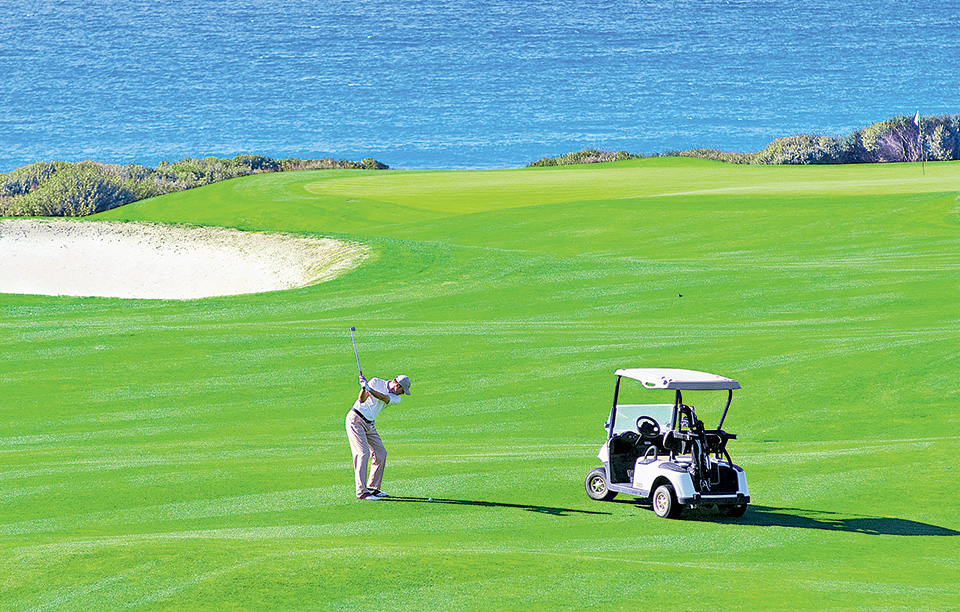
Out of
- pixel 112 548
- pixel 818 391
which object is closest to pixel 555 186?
pixel 818 391

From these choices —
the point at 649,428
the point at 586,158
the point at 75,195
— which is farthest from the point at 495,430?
the point at 586,158

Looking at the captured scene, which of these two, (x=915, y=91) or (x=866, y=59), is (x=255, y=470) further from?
(x=866, y=59)

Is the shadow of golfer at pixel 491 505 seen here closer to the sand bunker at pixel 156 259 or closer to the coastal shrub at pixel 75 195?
the sand bunker at pixel 156 259

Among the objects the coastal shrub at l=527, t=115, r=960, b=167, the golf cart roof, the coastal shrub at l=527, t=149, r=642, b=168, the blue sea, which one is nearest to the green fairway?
Result: the golf cart roof

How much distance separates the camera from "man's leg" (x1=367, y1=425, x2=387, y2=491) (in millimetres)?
12703

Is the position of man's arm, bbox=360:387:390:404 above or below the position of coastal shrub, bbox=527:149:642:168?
below

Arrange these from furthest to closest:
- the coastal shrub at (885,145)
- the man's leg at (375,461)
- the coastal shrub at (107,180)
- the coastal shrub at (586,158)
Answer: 1. the coastal shrub at (586,158)
2. the coastal shrub at (885,145)
3. the coastal shrub at (107,180)
4. the man's leg at (375,461)

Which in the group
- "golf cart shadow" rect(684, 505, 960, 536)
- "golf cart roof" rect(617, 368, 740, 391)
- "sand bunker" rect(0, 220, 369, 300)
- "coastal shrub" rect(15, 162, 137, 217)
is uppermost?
"coastal shrub" rect(15, 162, 137, 217)

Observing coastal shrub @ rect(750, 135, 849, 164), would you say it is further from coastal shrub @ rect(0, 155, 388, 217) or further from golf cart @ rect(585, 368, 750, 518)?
golf cart @ rect(585, 368, 750, 518)

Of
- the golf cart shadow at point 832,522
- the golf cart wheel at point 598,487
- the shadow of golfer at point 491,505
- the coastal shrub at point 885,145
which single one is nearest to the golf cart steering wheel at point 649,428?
the golf cart wheel at point 598,487

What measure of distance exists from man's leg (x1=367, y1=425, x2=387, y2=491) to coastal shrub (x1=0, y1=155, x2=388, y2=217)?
1767 inches

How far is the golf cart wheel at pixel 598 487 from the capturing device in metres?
13.0

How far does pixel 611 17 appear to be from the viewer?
5802 inches

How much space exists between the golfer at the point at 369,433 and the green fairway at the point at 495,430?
30cm
